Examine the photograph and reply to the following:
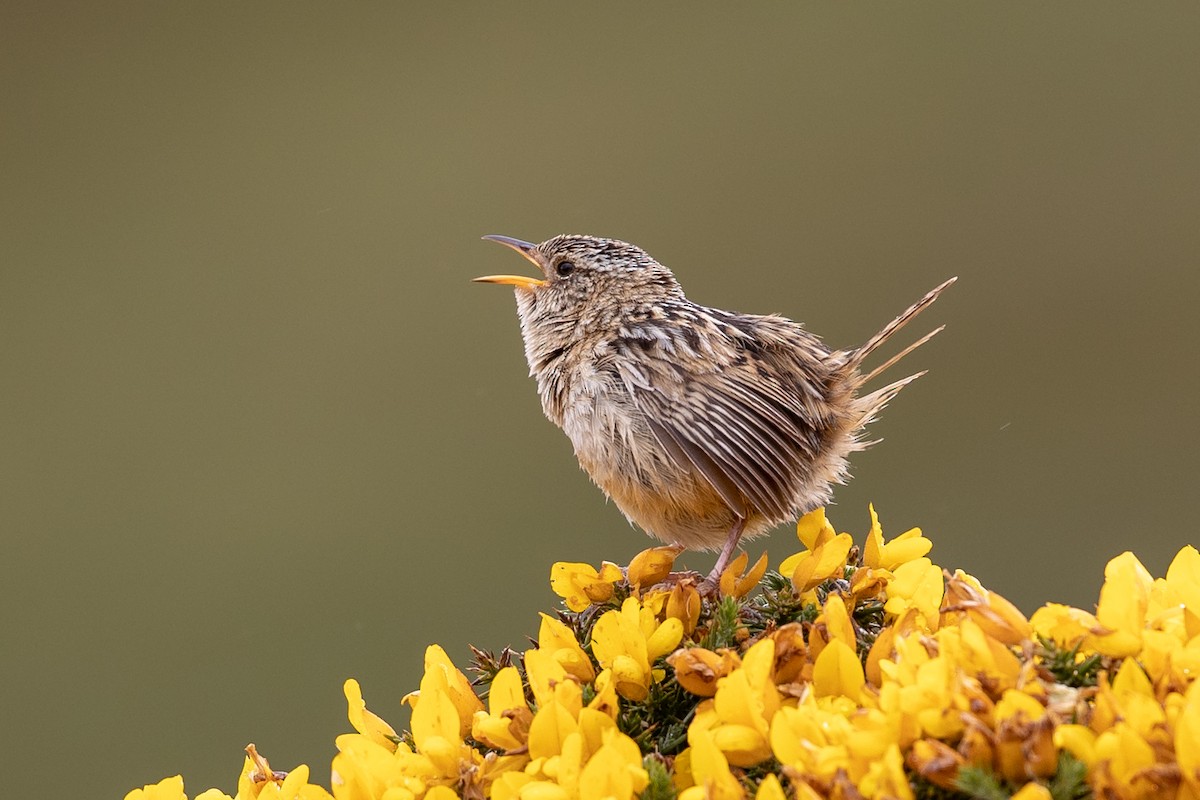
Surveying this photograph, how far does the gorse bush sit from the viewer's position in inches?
55.7

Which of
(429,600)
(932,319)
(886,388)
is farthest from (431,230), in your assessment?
(886,388)

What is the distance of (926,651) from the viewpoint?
1626 millimetres

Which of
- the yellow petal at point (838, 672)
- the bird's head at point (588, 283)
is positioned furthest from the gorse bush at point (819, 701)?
the bird's head at point (588, 283)

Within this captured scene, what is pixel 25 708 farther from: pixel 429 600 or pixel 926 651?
pixel 926 651

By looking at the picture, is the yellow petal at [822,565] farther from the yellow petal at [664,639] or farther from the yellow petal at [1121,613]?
the yellow petal at [1121,613]

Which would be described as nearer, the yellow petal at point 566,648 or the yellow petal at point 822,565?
the yellow petal at point 566,648

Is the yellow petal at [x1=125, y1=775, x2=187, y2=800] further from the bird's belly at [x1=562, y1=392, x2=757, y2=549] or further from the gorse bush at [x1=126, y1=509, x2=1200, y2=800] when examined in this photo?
the bird's belly at [x1=562, y1=392, x2=757, y2=549]

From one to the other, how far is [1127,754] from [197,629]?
6.35m

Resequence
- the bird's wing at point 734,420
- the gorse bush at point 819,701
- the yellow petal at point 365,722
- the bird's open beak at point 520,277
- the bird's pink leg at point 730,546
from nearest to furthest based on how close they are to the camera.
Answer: the gorse bush at point 819,701 → the yellow petal at point 365,722 → the bird's pink leg at point 730,546 → the bird's wing at point 734,420 → the bird's open beak at point 520,277

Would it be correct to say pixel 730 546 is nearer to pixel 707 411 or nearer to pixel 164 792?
pixel 707 411

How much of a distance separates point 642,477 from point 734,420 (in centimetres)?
24

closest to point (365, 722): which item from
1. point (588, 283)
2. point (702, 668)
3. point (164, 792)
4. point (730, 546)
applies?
point (164, 792)

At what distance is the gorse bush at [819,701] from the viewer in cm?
142

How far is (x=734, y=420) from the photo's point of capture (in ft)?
8.97
